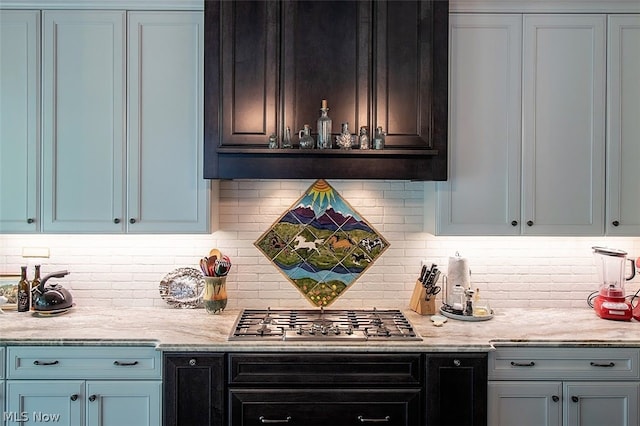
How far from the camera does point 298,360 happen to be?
2016 mm

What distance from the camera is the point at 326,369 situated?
202cm

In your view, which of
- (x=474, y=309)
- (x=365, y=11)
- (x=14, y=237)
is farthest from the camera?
(x=14, y=237)

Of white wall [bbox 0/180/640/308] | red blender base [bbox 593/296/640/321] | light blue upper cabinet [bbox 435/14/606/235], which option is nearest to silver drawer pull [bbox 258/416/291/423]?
white wall [bbox 0/180/640/308]

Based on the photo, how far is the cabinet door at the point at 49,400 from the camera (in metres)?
2.06

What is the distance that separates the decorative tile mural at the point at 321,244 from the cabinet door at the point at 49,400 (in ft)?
3.88

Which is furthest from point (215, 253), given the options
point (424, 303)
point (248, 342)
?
point (424, 303)

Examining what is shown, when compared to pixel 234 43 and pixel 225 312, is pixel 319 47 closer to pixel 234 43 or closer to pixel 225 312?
pixel 234 43

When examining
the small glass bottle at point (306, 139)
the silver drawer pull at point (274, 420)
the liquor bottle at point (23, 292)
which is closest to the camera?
the silver drawer pull at point (274, 420)

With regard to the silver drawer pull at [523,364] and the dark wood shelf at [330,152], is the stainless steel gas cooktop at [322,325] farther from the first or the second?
the dark wood shelf at [330,152]

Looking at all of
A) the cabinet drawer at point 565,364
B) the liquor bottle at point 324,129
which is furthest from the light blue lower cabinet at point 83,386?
the cabinet drawer at point 565,364

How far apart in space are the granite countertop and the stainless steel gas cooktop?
5cm

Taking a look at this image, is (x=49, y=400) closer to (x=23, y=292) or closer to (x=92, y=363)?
(x=92, y=363)

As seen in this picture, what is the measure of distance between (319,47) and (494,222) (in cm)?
129

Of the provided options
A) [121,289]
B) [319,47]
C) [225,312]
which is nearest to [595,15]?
[319,47]
